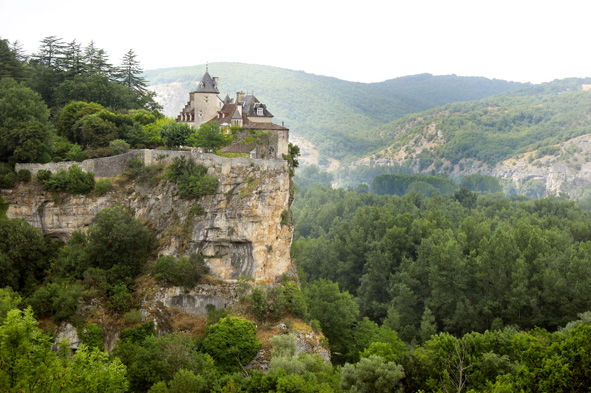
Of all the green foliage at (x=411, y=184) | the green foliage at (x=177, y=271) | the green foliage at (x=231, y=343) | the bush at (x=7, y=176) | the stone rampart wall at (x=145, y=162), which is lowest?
the green foliage at (x=411, y=184)

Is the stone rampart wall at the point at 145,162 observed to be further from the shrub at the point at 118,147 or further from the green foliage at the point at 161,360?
the green foliage at the point at 161,360

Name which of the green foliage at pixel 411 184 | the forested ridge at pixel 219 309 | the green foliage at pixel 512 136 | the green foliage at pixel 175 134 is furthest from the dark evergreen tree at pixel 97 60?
the green foliage at pixel 512 136

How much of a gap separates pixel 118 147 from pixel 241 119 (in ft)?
36.0

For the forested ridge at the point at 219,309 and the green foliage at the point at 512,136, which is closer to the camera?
the forested ridge at the point at 219,309

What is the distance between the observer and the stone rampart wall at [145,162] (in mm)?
48656

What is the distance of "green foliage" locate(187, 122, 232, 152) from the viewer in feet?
168

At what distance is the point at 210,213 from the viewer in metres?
48.7

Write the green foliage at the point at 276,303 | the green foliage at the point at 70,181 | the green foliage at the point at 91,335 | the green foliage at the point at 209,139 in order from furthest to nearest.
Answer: the green foliage at the point at 209,139 → the green foliage at the point at 70,181 → the green foliage at the point at 276,303 → the green foliage at the point at 91,335

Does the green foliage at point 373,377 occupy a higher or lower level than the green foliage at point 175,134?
lower

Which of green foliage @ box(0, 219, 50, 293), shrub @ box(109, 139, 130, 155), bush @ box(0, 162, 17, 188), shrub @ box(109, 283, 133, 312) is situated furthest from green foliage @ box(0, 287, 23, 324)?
shrub @ box(109, 139, 130, 155)

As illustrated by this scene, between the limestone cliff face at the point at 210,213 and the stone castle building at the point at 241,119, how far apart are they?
3597 millimetres

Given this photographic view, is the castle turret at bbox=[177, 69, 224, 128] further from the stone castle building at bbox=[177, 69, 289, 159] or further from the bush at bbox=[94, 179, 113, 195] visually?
the bush at bbox=[94, 179, 113, 195]

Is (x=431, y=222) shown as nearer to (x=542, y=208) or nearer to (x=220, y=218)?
(x=542, y=208)

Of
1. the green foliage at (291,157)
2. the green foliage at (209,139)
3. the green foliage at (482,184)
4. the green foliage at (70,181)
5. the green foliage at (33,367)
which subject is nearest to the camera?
the green foliage at (33,367)
